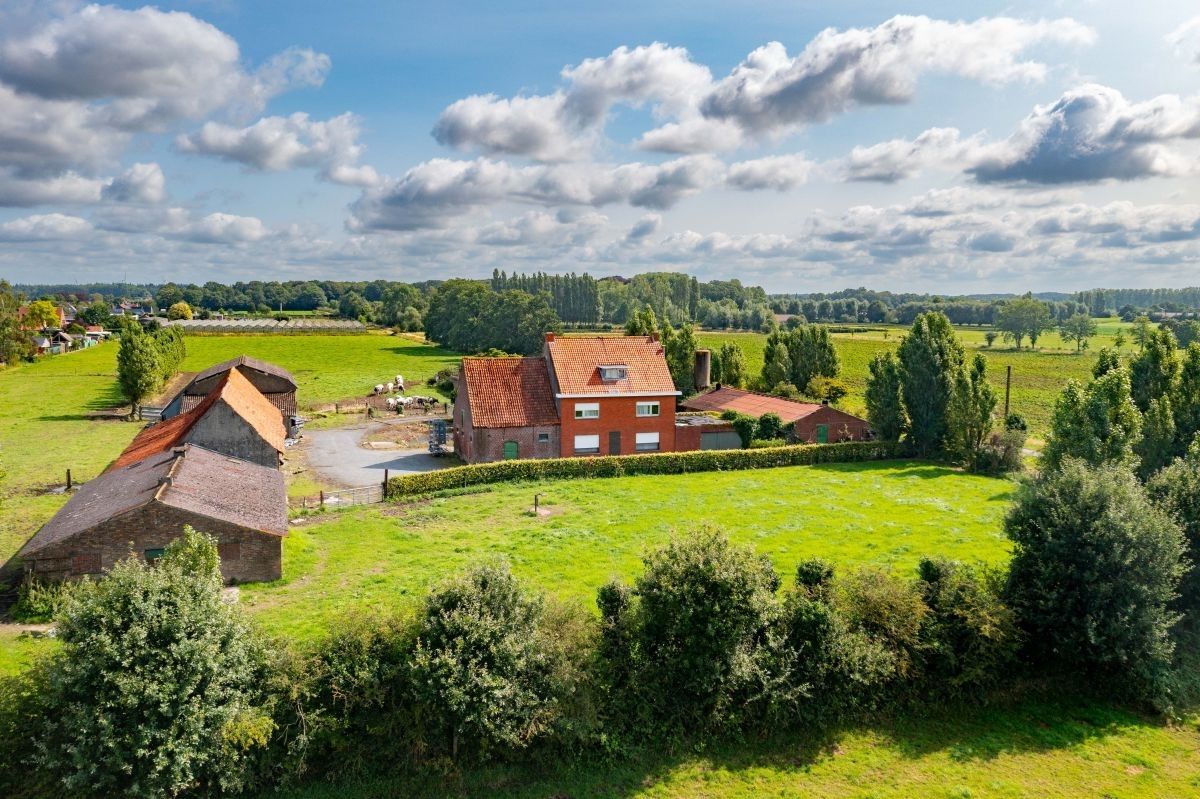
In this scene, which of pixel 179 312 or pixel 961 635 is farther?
pixel 179 312

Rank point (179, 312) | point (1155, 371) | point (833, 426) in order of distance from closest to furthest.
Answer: point (1155, 371), point (833, 426), point (179, 312)

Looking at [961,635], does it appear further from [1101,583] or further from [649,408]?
[649,408]

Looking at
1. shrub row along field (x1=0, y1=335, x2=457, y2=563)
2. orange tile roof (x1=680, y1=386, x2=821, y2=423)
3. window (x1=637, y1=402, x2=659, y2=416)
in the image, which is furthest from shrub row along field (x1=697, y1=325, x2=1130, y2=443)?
shrub row along field (x1=0, y1=335, x2=457, y2=563)

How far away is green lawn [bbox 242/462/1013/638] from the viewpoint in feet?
78.0

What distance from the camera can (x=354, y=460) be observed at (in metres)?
43.8

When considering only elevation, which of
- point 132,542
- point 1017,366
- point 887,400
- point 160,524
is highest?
point 1017,366

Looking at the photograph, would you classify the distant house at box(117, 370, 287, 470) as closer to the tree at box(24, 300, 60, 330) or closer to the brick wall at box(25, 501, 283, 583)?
the brick wall at box(25, 501, 283, 583)

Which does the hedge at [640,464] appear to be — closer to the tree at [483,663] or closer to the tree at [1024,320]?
the tree at [483,663]

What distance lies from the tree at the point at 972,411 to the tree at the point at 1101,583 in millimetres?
25056

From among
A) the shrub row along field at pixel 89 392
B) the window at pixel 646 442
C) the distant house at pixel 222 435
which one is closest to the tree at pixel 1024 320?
the shrub row along field at pixel 89 392

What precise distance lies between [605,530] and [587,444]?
14.3 m

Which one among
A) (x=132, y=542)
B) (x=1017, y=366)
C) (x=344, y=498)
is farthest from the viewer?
(x=1017, y=366)

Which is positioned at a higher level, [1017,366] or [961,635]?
[1017,366]

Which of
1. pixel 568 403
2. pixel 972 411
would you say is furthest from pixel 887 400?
pixel 568 403
